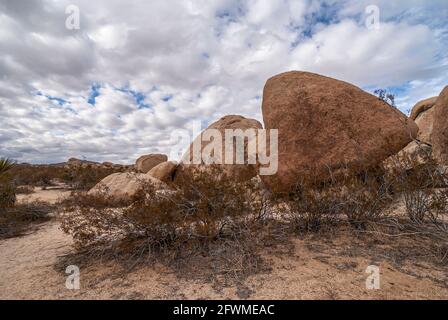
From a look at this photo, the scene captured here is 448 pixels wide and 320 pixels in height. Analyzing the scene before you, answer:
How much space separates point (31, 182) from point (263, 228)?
54.0 feet

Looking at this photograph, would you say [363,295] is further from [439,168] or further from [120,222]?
[120,222]

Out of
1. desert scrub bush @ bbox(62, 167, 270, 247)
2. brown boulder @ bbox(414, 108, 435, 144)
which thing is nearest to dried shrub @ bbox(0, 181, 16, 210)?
desert scrub bush @ bbox(62, 167, 270, 247)

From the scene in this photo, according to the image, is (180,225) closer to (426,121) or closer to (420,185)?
(420,185)

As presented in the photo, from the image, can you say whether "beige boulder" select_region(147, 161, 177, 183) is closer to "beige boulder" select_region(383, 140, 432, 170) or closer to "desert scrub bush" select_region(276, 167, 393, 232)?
"desert scrub bush" select_region(276, 167, 393, 232)

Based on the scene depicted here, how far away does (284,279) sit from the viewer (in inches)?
99.7

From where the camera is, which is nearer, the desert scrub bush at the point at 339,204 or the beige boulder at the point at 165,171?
the desert scrub bush at the point at 339,204

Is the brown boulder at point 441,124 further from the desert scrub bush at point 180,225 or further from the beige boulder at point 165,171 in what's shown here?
the beige boulder at point 165,171

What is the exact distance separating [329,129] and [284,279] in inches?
130

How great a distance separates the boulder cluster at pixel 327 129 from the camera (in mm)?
4539

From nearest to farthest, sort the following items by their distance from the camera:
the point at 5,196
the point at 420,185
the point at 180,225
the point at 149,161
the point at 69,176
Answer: the point at 180,225 → the point at 420,185 → the point at 5,196 → the point at 69,176 → the point at 149,161

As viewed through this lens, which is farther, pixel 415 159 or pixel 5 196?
pixel 5 196

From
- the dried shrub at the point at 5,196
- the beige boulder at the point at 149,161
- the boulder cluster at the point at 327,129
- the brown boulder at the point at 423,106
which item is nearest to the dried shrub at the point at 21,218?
the dried shrub at the point at 5,196

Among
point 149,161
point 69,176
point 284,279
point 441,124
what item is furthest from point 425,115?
point 69,176

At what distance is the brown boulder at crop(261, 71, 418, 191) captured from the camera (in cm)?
456
